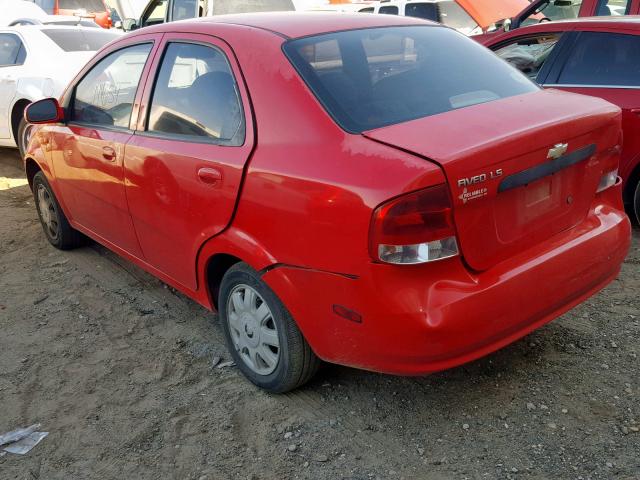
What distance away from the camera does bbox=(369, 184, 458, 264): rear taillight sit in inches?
93.0

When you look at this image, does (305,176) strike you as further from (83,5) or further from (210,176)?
(83,5)

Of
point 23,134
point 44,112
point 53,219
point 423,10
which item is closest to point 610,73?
point 44,112

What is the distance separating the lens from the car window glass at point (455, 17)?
39.0 feet

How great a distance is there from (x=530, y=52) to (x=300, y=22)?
3101 mm

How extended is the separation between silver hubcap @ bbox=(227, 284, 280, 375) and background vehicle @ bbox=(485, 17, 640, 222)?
317 centimetres

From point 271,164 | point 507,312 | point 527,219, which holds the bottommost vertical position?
point 507,312

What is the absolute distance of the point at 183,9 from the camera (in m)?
9.88

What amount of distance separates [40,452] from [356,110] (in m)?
1.98

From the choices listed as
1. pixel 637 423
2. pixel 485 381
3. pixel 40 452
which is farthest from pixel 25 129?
pixel 637 423

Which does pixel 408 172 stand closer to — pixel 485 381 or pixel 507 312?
pixel 507 312

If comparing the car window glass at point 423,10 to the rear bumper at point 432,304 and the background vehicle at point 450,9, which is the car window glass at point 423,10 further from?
the rear bumper at point 432,304

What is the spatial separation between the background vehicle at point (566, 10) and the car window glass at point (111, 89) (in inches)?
Result: 173

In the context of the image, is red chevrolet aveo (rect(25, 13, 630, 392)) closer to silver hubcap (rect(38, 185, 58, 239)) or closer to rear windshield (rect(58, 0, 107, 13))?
silver hubcap (rect(38, 185, 58, 239))

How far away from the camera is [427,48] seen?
330cm
